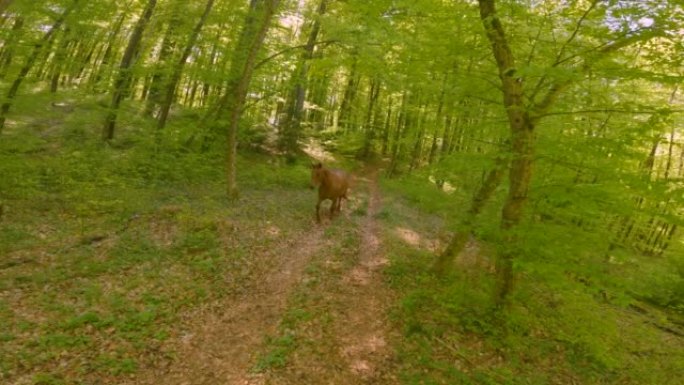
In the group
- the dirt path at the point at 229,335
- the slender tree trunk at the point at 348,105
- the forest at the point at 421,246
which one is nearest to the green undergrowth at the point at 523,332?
the forest at the point at 421,246

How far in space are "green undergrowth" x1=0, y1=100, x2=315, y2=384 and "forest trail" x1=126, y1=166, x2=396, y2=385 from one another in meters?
0.49

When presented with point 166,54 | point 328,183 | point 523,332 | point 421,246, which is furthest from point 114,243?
point 166,54

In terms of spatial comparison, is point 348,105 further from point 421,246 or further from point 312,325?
point 312,325

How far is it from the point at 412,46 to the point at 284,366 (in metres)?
7.69

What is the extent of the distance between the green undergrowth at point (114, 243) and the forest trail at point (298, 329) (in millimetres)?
489

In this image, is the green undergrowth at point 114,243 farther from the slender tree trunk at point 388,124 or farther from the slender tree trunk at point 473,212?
the slender tree trunk at point 388,124

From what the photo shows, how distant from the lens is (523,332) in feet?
29.2

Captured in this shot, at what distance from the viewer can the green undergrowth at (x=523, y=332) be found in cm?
714

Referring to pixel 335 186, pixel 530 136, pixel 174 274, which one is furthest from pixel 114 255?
pixel 530 136

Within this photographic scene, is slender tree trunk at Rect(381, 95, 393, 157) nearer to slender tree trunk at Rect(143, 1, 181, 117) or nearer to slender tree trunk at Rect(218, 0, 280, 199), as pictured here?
slender tree trunk at Rect(218, 0, 280, 199)

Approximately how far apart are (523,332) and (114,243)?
34.0 feet

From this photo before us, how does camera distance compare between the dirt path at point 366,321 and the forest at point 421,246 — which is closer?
the forest at point 421,246

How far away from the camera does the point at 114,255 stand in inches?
392

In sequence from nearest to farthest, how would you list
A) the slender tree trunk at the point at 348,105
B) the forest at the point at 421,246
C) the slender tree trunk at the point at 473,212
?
1. the forest at the point at 421,246
2. the slender tree trunk at the point at 473,212
3. the slender tree trunk at the point at 348,105
